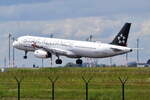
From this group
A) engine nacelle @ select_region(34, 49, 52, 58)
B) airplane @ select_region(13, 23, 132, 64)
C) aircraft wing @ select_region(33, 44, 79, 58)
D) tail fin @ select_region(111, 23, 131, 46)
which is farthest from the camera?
aircraft wing @ select_region(33, 44, 79, 58)

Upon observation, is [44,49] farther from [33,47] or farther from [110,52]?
[110,52]

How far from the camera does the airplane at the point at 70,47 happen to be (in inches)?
4337

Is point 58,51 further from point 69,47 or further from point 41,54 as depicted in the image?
point 41,54

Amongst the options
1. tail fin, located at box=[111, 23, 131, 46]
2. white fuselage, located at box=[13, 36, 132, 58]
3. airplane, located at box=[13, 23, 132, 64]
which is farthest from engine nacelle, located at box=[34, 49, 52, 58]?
tail fin, located at box=[111, 23, 131, 46]

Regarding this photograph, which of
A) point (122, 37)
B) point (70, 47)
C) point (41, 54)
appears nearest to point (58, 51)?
point (70, 47)

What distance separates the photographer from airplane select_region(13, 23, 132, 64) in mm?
110169

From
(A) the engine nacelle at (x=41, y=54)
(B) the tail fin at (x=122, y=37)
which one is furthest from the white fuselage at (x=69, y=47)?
(B) the tail fin at (x=122, y=37)

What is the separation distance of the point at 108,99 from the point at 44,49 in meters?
69.9

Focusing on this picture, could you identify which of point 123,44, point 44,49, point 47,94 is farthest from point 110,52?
point 47,94

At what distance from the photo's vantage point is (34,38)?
114 meters

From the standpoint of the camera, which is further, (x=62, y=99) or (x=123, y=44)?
(x=123, y=44)

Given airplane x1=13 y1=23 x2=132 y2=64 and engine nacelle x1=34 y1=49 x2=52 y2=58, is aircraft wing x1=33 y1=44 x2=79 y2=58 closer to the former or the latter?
airplane x1=13 y1=23 x2=132 y2=64

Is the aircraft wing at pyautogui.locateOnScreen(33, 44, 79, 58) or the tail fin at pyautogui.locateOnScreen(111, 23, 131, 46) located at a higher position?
the tail fin at pyautogui.locateOnScreen(111, 23, 131, 46)

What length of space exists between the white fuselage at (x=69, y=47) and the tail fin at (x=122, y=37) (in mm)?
2723
